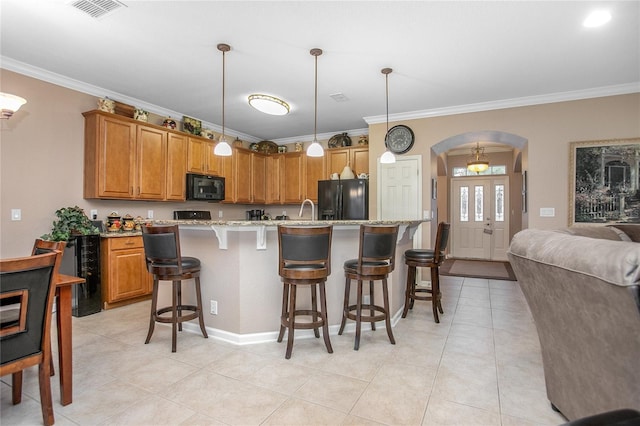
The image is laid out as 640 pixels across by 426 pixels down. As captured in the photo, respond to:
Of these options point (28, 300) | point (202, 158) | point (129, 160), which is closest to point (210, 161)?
point (202, 158)

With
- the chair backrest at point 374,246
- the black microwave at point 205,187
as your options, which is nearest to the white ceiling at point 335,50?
the black microwave at point 205,187

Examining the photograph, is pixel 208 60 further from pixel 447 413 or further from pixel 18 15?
pixel 447 413

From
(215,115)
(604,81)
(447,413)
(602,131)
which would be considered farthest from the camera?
(215,115)

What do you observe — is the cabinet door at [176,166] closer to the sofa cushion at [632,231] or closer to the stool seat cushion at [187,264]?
the stool seat cushion at [187,264]

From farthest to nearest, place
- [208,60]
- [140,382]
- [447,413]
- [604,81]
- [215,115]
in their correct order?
[215,115] < [604,81] < [208,60] < [140,382] < [447,413]

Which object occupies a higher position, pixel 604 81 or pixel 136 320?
pixel 604 81

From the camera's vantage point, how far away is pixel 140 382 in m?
2.11

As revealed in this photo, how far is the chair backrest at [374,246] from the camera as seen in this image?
260cm

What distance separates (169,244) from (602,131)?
5.08m

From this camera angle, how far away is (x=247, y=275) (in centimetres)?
273

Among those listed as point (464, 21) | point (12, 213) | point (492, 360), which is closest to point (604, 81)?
point (464, 21)

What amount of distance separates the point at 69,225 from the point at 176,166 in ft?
5.28

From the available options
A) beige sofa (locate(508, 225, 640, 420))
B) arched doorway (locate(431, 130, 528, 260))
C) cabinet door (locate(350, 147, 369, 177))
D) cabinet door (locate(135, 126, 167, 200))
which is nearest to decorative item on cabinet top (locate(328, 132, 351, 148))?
cabinet door (locate(350, 147, 369, 177))

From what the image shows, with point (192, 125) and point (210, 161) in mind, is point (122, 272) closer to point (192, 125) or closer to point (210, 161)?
point (210, 161)
